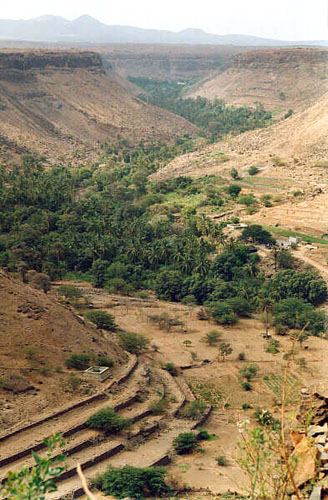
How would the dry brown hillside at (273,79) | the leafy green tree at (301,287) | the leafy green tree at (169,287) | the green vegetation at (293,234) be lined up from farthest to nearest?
the dry brown hillside at (273,79) → the green vegetation at (293,234) → the leafy green tree at (169,287) → the leafy green tree at (301,287)

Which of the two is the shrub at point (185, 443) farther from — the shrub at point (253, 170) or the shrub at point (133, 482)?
the shrub at point (253, 170)

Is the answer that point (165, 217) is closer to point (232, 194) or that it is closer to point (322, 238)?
point (232, 194)

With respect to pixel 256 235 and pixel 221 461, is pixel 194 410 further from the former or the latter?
pixel 256 235

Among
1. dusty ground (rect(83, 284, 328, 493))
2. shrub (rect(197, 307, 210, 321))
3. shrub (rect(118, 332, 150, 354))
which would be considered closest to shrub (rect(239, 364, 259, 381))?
dusty ground (rect(83, 284, 328, 493))

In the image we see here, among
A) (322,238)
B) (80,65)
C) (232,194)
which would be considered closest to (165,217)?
(232,194)

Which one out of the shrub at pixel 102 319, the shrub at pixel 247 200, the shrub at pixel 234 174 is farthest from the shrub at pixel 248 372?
the shrub at pixel 234 174

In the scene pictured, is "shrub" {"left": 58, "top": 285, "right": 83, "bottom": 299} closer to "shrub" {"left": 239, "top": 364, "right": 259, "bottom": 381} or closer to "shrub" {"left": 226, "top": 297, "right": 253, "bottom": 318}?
"shrub" {"left": 226, "top": 297, "right": 253, "bottom": 318}
